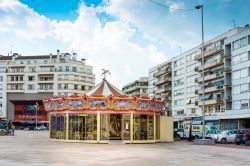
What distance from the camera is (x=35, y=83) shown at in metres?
118

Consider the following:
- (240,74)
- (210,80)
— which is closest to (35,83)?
(210,80)

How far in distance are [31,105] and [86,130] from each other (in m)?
78.9

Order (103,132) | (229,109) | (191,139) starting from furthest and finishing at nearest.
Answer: (229,109), (191,139), (103,132)

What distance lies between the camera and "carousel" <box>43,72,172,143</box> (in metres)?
41.1

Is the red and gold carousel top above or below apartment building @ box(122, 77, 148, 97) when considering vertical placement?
below

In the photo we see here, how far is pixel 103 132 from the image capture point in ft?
134

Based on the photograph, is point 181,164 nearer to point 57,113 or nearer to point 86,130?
point 86,130

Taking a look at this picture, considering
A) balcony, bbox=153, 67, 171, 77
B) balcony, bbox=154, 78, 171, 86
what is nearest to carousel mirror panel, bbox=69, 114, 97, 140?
balcony, bbox=153, 67, 171, 77

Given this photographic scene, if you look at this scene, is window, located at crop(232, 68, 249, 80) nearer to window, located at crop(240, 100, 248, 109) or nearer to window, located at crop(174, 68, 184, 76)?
window, located at crop(240, 100, 248, 109)

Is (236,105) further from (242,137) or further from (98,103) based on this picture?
(98,103)

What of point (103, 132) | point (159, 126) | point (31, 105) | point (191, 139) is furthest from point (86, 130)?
point (31, 105)

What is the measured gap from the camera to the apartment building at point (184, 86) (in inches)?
3679

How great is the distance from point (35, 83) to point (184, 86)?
44066 millimetres

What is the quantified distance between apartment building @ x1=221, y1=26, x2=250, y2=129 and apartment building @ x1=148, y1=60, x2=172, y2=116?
3412 cm
